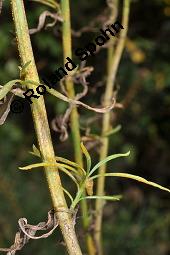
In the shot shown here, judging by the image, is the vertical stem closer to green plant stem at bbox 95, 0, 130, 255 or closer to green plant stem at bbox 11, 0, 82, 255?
green plant stem at bbox 95, 0, 130, 255

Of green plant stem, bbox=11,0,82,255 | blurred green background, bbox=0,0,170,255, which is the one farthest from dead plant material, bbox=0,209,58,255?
blurred green background, bbox=0,0,170,255

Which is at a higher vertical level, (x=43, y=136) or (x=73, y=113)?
(x=73, y=113)

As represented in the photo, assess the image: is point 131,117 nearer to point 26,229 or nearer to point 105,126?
point 105,126

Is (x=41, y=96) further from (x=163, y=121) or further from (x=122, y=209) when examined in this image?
(x=163, y=121)

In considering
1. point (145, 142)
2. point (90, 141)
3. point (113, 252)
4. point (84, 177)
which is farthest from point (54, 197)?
point (145, 142)

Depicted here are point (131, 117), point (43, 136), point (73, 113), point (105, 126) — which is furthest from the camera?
point (131, 117)

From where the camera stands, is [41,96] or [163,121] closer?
[41,96]

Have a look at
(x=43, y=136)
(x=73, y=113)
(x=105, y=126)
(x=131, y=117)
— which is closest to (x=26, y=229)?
(x=43, y=136)

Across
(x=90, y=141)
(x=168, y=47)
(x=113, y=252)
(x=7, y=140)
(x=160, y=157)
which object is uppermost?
(x=168, y=47)
